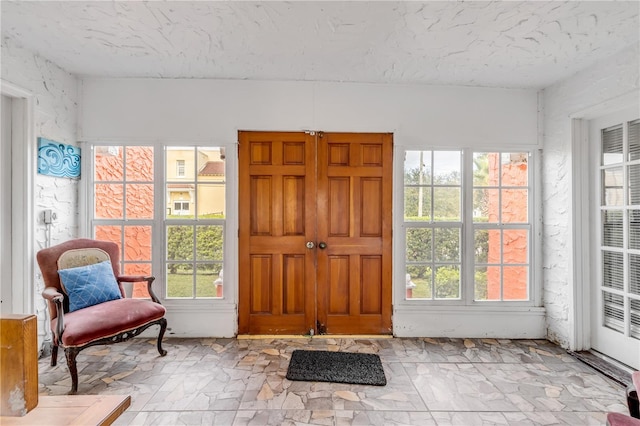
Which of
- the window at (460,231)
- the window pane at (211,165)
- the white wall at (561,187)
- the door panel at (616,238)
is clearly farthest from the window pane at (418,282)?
the window pane at (211,165)

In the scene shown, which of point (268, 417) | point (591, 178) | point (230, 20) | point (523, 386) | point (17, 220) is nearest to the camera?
point (268, 417)

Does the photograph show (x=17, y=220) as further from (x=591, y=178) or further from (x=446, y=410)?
(x=591, y=178)

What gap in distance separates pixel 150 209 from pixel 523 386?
12.1ft

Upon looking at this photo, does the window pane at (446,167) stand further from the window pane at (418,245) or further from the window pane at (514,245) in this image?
the window pane at (514,245)

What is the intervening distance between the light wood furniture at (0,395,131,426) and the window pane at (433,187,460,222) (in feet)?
10.0

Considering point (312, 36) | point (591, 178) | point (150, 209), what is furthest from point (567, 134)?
point (150, 209)

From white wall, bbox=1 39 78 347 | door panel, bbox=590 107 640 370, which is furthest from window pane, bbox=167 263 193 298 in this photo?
door panel, bbox=590 107 640 370

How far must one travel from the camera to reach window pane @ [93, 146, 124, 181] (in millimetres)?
3240

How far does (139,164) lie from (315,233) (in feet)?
6.49

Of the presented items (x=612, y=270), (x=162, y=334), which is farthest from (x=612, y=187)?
(x=162, y=334)

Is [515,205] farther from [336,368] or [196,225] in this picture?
[196,225]

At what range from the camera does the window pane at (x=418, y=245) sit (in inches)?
130

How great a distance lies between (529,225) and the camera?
10.9ft

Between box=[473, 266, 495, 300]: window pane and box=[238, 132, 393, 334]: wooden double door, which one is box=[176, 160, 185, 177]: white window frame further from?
box=[473, 266, 495, 300]: window pane
